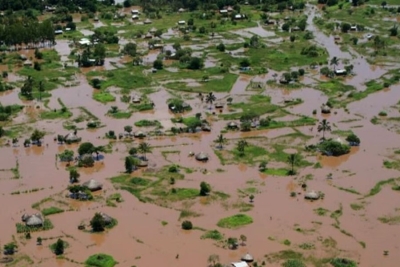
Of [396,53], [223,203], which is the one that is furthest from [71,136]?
[396,53]

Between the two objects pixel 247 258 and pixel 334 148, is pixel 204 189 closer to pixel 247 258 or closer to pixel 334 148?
pixel 247 258

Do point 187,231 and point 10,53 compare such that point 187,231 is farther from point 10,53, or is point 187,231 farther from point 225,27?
point 225,27

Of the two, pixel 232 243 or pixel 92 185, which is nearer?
pixel 232 243

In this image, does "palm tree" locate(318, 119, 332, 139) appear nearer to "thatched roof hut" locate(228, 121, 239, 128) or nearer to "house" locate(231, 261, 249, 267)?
"thatched roof hut" locate(228, 121, 239, 128)

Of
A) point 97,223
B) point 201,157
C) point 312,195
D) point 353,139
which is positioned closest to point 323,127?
point 353,139

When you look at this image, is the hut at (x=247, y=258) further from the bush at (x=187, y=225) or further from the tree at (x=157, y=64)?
the tree at (x=157, y=64)

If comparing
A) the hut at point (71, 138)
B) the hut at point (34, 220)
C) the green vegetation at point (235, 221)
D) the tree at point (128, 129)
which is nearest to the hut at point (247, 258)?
the green vegetation at point (235, 221)

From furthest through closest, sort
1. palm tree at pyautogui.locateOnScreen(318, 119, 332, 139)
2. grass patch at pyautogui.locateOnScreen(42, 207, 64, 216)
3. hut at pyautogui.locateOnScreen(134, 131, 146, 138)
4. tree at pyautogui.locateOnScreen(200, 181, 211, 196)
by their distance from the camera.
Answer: palm tree at pyautogui.locateOnScreen(318, 119, 332, 139) → hut at pyautogui.locateOnScreen(134, 131, 146, 138) → tree at pyautogui.locateOnScreen(200, 181, 211, 196) → grass patch at pyautogui.locateOnScreen(42, 207, 64, 216)

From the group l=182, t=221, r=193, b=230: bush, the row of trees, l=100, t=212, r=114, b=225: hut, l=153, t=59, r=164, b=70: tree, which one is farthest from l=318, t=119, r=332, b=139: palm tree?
the row of trees

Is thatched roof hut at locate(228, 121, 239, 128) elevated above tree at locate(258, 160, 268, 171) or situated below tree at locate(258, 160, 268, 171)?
above
